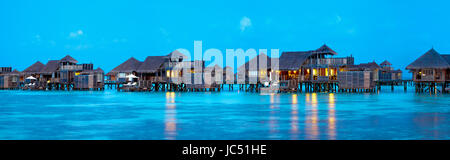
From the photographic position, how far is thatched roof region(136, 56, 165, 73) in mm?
55125

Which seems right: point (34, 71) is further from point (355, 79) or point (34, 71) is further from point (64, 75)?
point (355, 79)

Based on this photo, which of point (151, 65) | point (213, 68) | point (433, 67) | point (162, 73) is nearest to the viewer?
point (433, 67)

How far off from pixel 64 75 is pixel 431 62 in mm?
46575

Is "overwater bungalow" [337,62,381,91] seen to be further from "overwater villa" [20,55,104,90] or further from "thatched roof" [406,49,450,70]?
"overwater villa" [20,55,104,90]

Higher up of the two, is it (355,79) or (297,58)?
(297,58)

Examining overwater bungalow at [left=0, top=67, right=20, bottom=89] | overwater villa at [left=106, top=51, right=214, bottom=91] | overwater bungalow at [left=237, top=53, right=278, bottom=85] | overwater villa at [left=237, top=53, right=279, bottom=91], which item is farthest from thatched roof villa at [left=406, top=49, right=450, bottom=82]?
overwater bungalow at [left=0, top=67, right=20, bottom=89]

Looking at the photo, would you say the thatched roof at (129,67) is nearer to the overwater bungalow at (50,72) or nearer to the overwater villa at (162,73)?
the overwater villa at (162,73)

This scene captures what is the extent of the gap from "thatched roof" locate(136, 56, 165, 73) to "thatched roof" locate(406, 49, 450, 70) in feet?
91.6

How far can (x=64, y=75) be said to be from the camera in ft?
210

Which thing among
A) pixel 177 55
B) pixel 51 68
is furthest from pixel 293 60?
pixel 51 68

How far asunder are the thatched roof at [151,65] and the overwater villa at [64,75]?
724 centimetres
